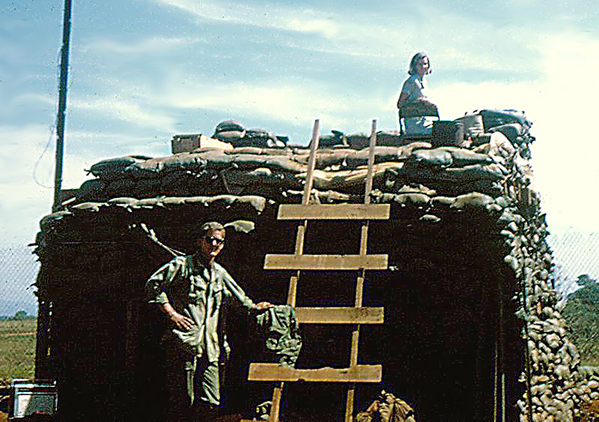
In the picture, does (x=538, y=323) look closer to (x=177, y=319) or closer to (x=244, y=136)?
(x=244, y=136)

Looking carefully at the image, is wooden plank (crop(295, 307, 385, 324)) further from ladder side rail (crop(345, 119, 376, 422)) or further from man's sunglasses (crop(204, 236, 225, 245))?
man's sunglasses (crop(204, 236, 225, 245))

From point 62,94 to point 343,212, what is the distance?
7.19 m

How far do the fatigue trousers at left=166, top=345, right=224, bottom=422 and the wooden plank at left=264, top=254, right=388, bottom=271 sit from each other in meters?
0.99

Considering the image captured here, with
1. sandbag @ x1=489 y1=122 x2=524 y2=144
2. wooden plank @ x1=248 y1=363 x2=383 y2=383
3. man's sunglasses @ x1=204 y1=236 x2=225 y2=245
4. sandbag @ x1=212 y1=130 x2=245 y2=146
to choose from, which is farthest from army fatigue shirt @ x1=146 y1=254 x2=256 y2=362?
sandbag @ x1=489 y1=122 x2=524 y2=144

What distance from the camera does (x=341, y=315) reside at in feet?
22.4

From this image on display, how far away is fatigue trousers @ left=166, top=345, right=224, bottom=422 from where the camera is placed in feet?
21.5

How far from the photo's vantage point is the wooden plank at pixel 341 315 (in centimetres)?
676

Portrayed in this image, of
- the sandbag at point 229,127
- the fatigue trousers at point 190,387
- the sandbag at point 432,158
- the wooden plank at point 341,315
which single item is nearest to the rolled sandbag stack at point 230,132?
the sandbag at point 229,127

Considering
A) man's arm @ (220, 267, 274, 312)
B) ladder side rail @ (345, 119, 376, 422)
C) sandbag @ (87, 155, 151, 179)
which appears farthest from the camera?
sandbag @ (87, 155, 151, 179)

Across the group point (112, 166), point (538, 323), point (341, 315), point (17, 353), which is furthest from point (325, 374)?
point (17, 353)

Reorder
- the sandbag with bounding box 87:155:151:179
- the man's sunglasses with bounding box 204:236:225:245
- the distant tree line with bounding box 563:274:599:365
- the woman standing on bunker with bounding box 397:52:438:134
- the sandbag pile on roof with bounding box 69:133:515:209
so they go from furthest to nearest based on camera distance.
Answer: the distant tree line with bounding box 563:274:599:365
the woman standing on bunker with bounding box 397:52:438:134
the sandbag with bounding box 87:155:151:179
the sandbag pile on roof with bounding box 69:133:515:209
the man's sunglasses with bounding box 204:236:225:245

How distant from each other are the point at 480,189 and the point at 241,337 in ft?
8.51

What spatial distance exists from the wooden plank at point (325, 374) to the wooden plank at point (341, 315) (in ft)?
1.20

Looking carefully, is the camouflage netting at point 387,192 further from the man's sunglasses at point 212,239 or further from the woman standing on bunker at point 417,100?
the man's sunglasses at point 212,239
